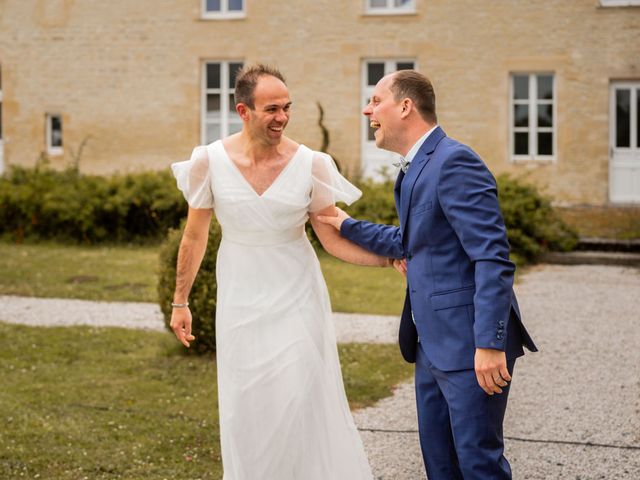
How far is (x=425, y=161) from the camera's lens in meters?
4.17

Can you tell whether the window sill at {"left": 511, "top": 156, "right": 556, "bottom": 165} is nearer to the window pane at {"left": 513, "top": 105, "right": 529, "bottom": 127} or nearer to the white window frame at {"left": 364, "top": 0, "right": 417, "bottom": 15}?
the window pane at {"left": 513, "top": 105, "right": 529, "bottom": 127}

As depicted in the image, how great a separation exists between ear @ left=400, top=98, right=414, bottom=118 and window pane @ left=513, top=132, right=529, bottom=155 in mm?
18162

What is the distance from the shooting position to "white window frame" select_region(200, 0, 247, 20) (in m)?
23.0

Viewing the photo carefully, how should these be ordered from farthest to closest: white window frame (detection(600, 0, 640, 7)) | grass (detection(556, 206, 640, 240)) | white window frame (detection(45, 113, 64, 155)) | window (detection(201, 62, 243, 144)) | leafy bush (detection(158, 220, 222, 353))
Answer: white window frame (detection(45, 113, 64, 155)) → window (detection(201, 62, 243, 144)) → white window frame (detection(600, 0, 640, 7)) → grass (detection(556, 206, 640, 240)) → leafy bush (detection(158, 220, 222, 353))

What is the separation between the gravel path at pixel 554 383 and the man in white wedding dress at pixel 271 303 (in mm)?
1340

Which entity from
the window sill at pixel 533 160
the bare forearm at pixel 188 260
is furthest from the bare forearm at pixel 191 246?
the window sill at pixel 533 160

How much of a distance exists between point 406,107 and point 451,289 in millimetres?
756

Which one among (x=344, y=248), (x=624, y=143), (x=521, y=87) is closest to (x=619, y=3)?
(x=521, y=87)

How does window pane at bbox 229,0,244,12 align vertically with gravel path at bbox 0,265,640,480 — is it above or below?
above

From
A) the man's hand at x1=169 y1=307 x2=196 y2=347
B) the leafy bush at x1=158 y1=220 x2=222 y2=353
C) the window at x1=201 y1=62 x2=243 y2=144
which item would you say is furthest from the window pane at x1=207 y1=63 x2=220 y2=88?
the man's hand at x1=169 y1=307 x2=196 y2=347

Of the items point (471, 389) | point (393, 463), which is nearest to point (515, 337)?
point (471, 389)

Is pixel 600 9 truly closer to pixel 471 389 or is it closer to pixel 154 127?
pixel 154 127

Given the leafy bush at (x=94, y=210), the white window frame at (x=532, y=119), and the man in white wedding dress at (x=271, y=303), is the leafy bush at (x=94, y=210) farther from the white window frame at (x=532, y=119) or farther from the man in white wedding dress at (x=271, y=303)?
A: the man in white wedding dress at (x=271, y=303)

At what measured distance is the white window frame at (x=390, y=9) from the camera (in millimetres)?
22219
